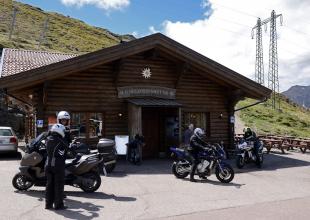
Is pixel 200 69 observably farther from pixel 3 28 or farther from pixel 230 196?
pixel 3 28

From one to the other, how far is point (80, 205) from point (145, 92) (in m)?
9.33

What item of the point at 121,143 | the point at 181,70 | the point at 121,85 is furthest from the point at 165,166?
the point at 181,70

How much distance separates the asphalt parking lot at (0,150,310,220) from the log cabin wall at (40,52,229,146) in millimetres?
3419

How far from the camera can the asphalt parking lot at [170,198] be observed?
779 centimetres

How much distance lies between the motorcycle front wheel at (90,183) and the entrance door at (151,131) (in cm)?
850

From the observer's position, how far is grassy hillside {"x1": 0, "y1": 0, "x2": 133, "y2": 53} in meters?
58.3

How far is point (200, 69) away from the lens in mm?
18172

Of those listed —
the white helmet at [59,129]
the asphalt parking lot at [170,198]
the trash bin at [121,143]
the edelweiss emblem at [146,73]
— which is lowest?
the asphalt parking lot at [170,198]

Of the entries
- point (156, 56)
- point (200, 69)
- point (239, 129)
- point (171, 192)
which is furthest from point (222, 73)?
point (239, 129)

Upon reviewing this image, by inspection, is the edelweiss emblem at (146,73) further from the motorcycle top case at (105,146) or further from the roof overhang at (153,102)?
the motorcycle top case at (105,146)

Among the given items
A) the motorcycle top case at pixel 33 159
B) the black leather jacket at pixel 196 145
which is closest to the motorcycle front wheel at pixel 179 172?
the black leather jacket at pixel 196 145

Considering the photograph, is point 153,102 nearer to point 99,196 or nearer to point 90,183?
point 90,183

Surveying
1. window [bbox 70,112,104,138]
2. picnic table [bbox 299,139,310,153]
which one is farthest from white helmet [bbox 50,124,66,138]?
picnic table [bbox 299,139,310,153]

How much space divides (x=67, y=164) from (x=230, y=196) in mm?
3970
